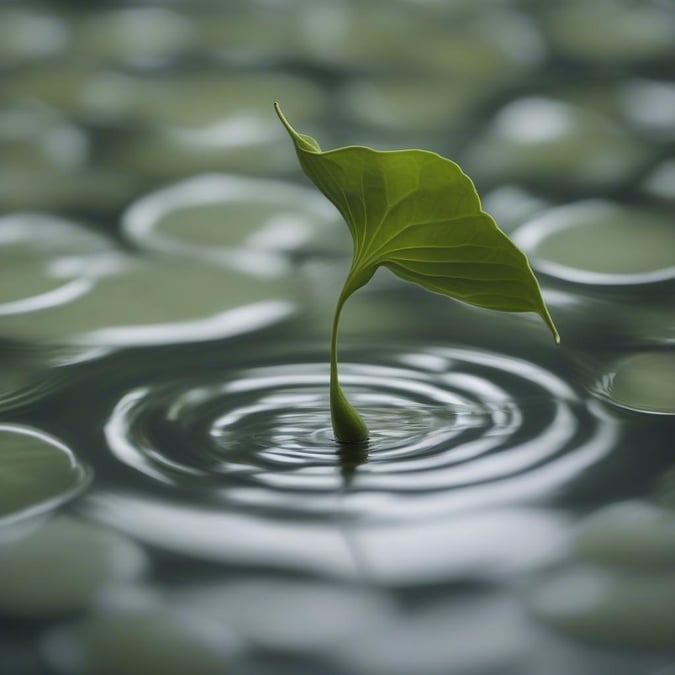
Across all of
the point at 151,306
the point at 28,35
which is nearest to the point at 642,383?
the point at 151,306

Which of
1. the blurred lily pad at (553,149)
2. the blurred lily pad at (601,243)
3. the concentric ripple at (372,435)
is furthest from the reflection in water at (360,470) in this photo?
the blurred lily pad at (553,149)

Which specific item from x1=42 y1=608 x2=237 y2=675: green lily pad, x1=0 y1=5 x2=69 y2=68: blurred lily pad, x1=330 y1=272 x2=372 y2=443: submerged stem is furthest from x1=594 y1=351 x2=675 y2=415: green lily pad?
x1=0 y1=5 x2=69 y2=68: blurred lily pad

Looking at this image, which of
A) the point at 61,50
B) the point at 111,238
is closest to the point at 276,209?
the point at 111,238

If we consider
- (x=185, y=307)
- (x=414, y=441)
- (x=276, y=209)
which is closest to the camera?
(x=414, y=441)

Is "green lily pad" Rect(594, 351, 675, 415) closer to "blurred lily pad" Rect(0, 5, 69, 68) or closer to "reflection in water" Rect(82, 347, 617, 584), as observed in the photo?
"reflection in water" Rect(82, 347, 617, 584)

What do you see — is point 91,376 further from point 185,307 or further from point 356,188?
point 356,188

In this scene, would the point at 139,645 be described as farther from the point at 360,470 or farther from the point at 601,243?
the point at 601,243
